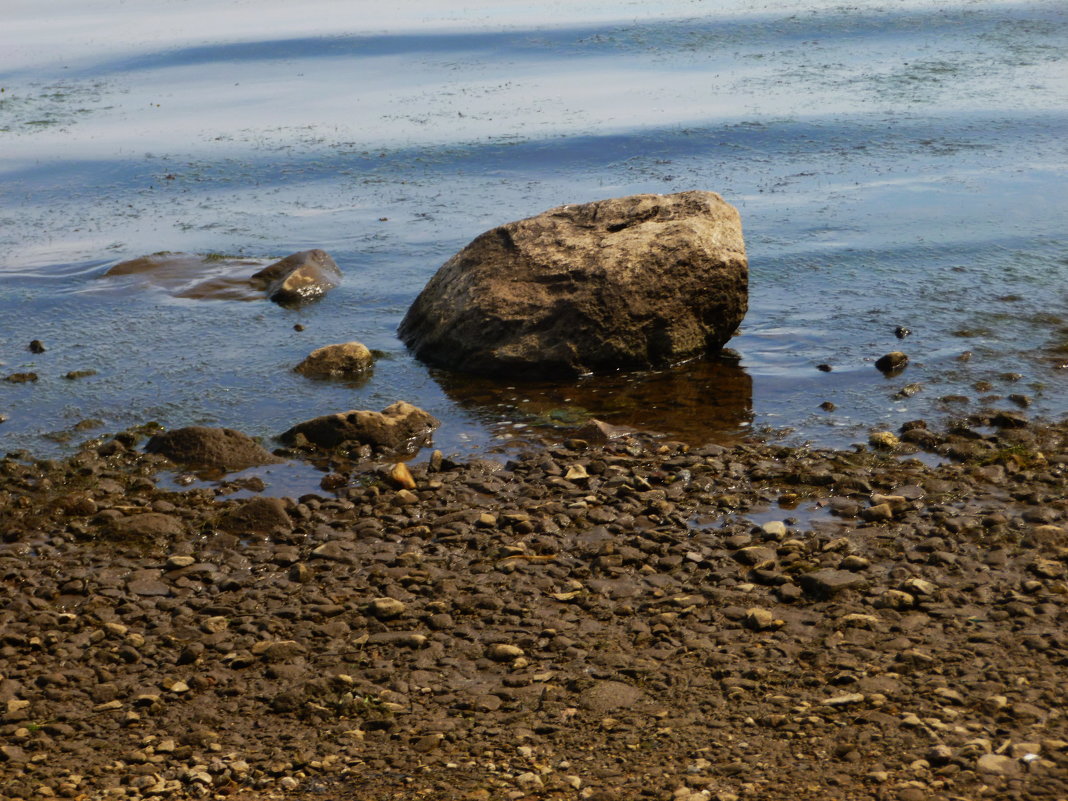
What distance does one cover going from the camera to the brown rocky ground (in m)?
5.55

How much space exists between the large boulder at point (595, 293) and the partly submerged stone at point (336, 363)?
2.27ft

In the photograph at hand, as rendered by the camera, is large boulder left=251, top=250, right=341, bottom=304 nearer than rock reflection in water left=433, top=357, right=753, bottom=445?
No

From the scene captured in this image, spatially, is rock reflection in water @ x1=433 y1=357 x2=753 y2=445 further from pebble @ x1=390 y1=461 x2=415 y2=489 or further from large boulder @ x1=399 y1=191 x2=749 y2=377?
Result: pebble @ x1=390 y1=461 x2=415 y2=489

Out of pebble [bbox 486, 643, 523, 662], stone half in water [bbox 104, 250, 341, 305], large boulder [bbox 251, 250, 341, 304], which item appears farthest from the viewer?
stone half in water [bbox 104, 250, 341, 305]

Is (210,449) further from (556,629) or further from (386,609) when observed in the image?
(556,629)

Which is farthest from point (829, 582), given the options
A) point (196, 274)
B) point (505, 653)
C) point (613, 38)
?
point (613, 38)

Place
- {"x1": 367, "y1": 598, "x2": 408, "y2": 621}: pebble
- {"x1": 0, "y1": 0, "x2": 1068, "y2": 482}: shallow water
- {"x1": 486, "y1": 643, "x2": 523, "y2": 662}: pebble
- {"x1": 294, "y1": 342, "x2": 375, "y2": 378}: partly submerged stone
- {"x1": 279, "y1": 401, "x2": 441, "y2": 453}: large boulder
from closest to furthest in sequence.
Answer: {"x1": 486, "y1": 643, "x2": 523, "y2": 662}: pebble → {"x1": 367, "y1": 598, "x2": 408, "y2": 621}: pebble → {"x1": 279, "y1": 401, "x2": 441, "y2": 453}: large boulder → {"x1": 0, "y1": 0, "x2": 1068, "y2": 482}: shallow water → {"x1": 294, "y1": 342, "x2": 375, "y2": 378}: partly submerged stone

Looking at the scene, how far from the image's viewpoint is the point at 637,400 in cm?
1084

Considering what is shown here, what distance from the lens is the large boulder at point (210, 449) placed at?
9383 millimetres

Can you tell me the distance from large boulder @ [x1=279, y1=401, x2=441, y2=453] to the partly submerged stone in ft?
5.55

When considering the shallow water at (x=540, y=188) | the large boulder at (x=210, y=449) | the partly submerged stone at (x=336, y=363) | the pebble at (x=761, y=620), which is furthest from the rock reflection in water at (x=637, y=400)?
the pebble at (x=761, y=620)

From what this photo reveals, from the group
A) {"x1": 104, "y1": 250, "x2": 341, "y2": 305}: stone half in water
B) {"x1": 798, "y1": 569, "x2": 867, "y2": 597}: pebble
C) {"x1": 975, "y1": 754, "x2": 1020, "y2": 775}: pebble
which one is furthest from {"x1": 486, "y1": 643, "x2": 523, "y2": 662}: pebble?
{"x1": 104, "y1": 250, "x2": 341, "y2": 305}: stone half in water

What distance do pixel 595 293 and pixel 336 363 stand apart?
2.59 m

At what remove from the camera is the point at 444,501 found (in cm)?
862
